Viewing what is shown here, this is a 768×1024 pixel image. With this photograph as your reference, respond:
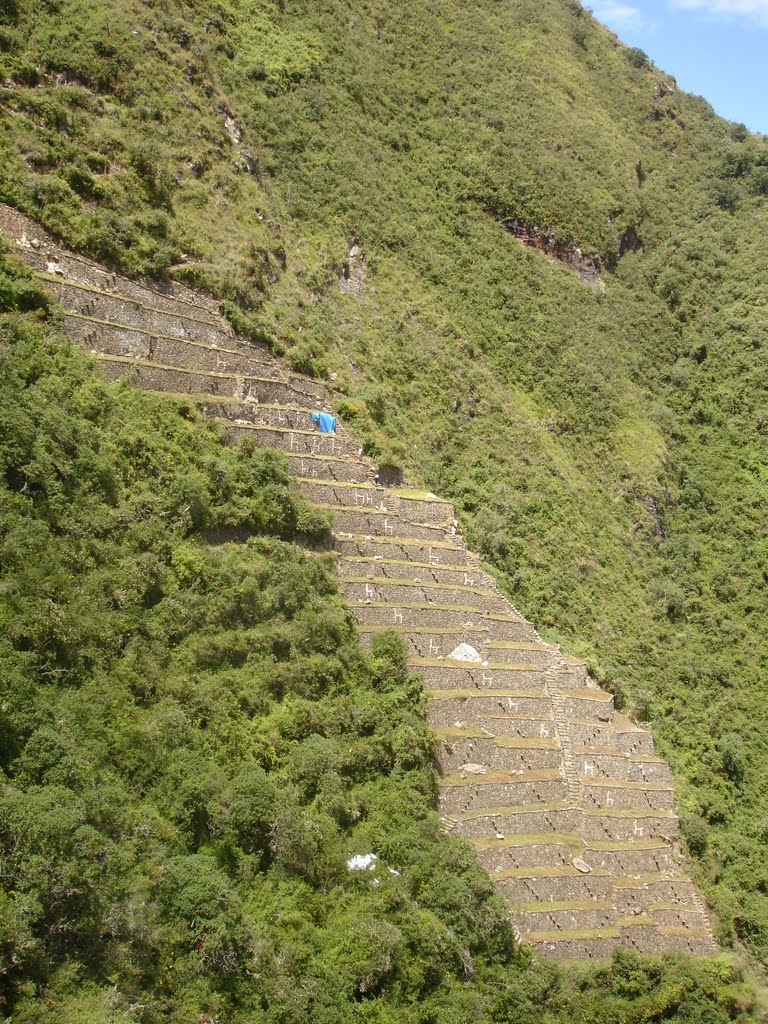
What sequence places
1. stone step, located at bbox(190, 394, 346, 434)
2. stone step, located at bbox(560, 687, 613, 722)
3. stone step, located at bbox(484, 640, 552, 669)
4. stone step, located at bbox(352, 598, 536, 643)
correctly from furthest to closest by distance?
stone step, located at bbox(560, 687, 613, 722) → stone step, located at bbox(484, 640, 552, 669) → stone step, located at bbox(352, 598, 536, 643) → stone step, located at bbox(190, 394, 346, 434)

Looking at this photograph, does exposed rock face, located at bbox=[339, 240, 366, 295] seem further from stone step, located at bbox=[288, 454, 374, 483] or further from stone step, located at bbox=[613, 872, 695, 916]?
stone step, located at bbox=[613, 872, 695, 916]

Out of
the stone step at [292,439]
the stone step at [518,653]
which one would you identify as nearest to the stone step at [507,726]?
the stone step at [518,653]

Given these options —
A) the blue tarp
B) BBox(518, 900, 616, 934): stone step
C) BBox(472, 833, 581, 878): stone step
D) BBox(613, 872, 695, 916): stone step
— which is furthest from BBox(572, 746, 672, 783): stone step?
the blue tarp

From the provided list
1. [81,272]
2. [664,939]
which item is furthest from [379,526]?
[664,939]

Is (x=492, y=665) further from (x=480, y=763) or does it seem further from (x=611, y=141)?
(x=611, y=141)

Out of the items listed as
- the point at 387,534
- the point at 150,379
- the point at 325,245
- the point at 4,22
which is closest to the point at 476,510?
the point at 387,534

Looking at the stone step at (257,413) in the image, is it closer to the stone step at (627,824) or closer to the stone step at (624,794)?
A: the stone step at (624,794)
